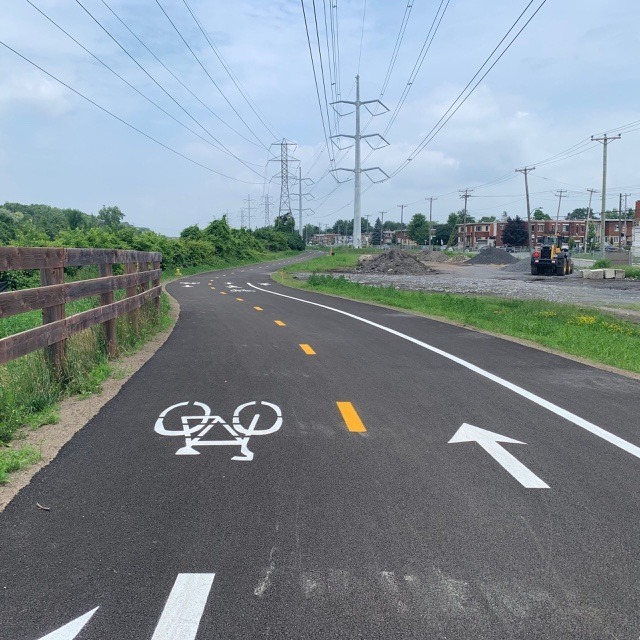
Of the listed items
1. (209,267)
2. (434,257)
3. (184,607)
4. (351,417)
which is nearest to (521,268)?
(209,267)

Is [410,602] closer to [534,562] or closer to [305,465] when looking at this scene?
[534,562]

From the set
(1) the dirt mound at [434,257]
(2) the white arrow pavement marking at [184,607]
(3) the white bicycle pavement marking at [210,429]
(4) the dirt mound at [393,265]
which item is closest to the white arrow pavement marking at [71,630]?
(2) the white arrow pavement marking at [184,607]

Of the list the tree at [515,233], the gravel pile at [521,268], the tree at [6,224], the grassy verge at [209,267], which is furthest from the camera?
the tree at [515,233]

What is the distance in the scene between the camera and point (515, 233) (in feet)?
478

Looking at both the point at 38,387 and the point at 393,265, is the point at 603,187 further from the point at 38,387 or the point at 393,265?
the point at 38,387

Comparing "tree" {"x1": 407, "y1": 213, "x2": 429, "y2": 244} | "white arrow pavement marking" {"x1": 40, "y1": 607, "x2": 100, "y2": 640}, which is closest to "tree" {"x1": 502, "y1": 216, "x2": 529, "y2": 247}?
"tree" {"x1": 407, "y1": 213, "x2": 429, "y2": 244}

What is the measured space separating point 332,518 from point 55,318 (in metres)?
4.67

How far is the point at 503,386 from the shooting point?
8.65 metres

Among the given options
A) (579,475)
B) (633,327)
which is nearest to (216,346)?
(579,475)

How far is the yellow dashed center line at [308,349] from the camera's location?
11.4 metres

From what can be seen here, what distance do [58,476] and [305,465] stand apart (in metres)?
1.99

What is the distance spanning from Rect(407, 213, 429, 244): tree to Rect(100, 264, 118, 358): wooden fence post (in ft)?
568

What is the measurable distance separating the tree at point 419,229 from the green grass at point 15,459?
583ft

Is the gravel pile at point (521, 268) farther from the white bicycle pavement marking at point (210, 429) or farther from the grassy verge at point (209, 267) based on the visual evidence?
the white bicycle pavement marking at point (210, 429)
